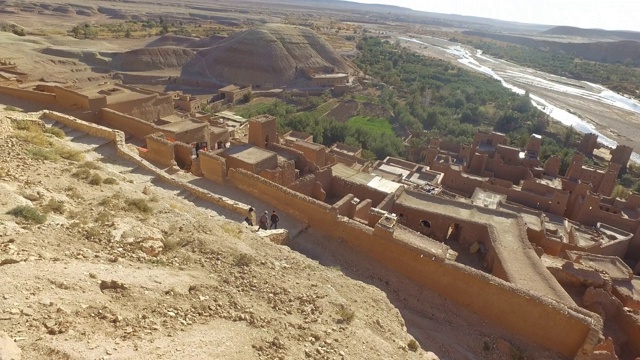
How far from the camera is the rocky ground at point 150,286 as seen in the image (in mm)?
5479

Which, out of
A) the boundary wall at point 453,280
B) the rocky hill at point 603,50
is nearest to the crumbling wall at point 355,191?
the boundary wall at point 453,280

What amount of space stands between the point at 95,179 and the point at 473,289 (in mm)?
9313

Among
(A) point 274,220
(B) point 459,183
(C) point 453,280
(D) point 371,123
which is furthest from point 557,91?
(A) point 274,220

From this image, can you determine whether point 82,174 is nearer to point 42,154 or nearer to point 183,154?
point 42,154

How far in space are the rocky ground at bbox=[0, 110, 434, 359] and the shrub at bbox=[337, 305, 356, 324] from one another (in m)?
0.02

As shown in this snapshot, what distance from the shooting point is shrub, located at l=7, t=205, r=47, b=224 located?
753cm

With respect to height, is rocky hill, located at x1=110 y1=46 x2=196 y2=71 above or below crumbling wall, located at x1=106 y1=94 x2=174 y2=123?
below

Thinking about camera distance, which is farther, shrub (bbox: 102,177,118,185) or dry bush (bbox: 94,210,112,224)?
shrub (bbox: 102,177,118,185)

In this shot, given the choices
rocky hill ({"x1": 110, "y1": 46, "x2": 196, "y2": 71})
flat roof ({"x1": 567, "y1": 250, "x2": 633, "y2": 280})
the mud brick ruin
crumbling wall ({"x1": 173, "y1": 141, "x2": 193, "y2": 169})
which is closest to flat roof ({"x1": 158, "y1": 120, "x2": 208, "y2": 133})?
the mud brick ruin

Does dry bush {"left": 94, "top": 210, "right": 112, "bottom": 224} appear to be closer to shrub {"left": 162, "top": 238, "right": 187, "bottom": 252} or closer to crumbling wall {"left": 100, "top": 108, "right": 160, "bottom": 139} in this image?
shrub {"left": 162, "top": 238, "right": 187, "bottom": 252}

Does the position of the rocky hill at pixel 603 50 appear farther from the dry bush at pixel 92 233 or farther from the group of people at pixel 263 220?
the dry bush at pixel 92 233

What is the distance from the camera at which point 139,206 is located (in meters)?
9.35

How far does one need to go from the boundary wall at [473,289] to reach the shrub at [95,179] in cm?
491

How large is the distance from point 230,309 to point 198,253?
1783 millimetres
